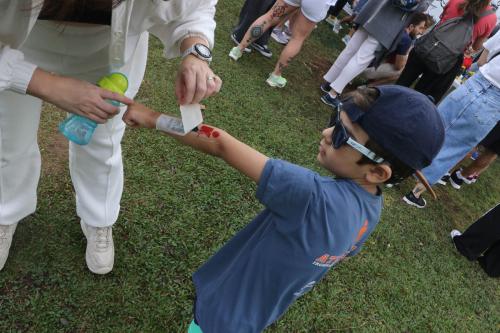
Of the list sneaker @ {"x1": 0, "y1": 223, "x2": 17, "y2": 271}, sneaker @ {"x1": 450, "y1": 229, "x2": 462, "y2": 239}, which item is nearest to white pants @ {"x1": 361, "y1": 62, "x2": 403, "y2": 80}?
sneaker @ {"x1": 450, "y1": 229, "x2": 462, "y2": 239}

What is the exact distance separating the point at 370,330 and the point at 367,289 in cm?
32

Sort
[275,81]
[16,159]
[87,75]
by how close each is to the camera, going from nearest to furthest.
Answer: [87,75], [16,159], [275,81]

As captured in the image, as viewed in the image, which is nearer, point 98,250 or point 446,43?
point 98,250

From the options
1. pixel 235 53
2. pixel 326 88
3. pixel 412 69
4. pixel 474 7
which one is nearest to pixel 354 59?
pixel 326 88

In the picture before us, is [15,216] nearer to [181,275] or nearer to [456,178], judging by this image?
[181,275]

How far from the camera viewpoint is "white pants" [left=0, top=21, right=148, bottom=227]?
1370 millimetres

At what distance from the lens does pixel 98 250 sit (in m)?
2.07

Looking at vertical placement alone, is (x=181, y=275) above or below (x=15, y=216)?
below

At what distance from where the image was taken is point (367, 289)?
289 centimetres

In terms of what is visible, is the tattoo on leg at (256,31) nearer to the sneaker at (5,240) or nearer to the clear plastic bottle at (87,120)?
the sneaker at (5,240)

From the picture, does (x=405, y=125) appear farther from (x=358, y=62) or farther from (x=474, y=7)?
(x=358, y=62)

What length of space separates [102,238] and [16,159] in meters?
0.60

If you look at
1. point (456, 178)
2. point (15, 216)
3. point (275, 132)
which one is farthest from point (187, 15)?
point (456, 178)

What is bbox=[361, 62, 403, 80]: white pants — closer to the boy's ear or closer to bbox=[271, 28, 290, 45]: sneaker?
bbox=[271, 28, 290, 45]: sneaker
